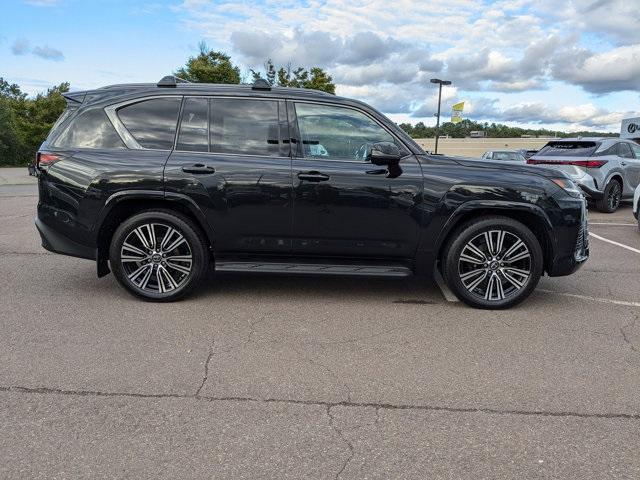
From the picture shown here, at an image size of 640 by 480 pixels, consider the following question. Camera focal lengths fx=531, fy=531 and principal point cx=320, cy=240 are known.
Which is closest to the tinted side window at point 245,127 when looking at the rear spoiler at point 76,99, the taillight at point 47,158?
the rear spoiler at point 76,99

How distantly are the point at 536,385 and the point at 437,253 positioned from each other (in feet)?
5.58

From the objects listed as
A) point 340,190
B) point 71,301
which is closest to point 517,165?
point 340,190

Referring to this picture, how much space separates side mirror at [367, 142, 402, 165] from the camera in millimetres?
4535

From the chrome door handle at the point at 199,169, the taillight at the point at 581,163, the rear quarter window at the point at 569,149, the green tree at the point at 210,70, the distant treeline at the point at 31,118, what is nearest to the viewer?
the chrome door handle at the point at 199,169

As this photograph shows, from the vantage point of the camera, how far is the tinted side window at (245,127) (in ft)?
15.7

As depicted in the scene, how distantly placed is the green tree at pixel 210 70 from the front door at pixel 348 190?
24.0m

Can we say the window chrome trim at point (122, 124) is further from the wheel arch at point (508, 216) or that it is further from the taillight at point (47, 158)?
the wheel arch at point (508, 216)

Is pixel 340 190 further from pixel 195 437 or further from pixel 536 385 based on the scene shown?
pixel 195 437

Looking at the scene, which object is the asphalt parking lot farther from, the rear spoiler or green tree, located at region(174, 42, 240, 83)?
green tree, located at region(174, 42, 240, 83)

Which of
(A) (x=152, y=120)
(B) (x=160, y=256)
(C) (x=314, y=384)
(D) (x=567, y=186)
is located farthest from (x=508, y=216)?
(A) (x=152, y=120)

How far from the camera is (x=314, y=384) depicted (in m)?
3.30

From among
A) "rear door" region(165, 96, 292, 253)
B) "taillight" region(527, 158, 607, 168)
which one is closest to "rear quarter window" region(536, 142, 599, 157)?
"taillight" region(527, 158, 607, 168)

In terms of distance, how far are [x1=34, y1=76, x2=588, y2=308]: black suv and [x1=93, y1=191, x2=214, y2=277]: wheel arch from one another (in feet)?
0.04

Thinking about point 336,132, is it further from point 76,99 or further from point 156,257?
point 76,99
